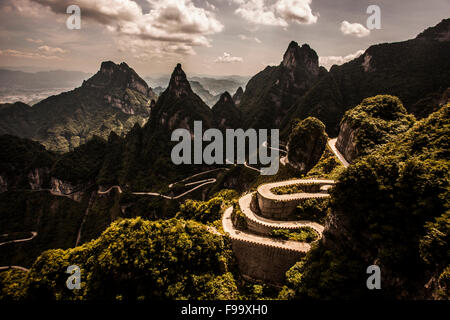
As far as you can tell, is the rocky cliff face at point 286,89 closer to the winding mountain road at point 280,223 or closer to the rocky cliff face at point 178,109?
the rocky cliff face at point 178,109

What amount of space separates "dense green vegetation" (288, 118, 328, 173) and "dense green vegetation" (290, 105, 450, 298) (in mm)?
24033

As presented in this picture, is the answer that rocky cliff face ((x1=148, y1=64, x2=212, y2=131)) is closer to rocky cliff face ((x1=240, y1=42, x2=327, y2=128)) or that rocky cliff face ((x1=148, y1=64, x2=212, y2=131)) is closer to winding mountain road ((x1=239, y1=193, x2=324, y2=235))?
rocky cliff face ((x1=240, y1=42, x2=327, y2=128))

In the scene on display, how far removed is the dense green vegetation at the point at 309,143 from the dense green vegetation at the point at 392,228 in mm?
24033

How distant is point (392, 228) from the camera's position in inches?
523

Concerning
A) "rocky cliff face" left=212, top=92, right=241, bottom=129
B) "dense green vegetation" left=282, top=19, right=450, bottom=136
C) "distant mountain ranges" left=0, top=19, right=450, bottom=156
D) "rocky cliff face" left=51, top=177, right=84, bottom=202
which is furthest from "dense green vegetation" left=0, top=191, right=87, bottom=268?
"dense green vegetation" left=282, top=19, right=450, bottom=136

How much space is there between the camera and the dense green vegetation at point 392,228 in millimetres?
11086

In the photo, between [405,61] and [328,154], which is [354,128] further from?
[405,61]

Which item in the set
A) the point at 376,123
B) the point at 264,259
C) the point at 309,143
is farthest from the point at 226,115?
the point at 264,259

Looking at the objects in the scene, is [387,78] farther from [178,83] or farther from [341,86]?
[178,83]

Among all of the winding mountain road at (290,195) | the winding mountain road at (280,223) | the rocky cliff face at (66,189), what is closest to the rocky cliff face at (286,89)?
the rocky cliff face at (66,189)

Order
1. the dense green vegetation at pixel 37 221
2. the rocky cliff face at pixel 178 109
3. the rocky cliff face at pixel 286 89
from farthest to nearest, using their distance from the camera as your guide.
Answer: the rocky cliff face at pixel 286 89 → the rocky cliff face at pixel 178 109 → the dense green vegetation at pixel 37 221

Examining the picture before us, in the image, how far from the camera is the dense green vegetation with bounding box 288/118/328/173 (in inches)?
1710

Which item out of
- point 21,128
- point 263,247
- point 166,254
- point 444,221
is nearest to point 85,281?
point 166,254

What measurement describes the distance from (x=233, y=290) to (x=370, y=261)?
37.4 ft
